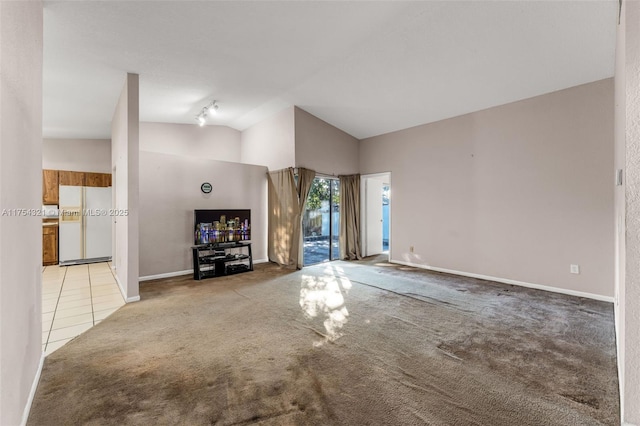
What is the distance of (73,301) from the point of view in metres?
3.82

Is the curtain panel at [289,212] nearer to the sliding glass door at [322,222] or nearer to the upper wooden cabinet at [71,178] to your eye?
the sliding glass door at [322,222]

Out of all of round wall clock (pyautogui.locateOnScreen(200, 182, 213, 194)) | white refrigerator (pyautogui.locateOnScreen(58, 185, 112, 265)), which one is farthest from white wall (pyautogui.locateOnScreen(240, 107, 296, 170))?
white refrigerator (pyautogui.locateOnScreen(58, 185, 112, 265))

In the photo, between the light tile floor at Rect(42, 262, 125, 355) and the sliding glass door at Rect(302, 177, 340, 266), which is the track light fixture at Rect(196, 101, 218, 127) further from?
the light tile floor at Rect(42, 262, 125, 355)

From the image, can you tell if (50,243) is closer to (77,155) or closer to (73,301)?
(77,155)

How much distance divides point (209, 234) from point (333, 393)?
4091mm

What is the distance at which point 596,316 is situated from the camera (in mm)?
3264

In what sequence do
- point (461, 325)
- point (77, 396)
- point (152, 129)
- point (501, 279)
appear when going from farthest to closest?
1. point (152, 129)
2. point (501, 279)
3. point (461, 325)
4. point (77, 396)


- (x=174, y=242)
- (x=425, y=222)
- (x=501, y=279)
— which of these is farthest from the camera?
(x=425, y=222)

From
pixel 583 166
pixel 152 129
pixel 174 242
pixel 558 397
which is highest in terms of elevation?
pixel 152 129

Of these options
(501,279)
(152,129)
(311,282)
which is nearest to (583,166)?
(501,279)

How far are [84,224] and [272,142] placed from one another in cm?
440

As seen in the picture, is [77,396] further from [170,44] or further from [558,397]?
[170,44]

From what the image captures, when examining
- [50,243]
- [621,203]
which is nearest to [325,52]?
[621,203]

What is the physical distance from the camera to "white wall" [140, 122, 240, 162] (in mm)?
6348
